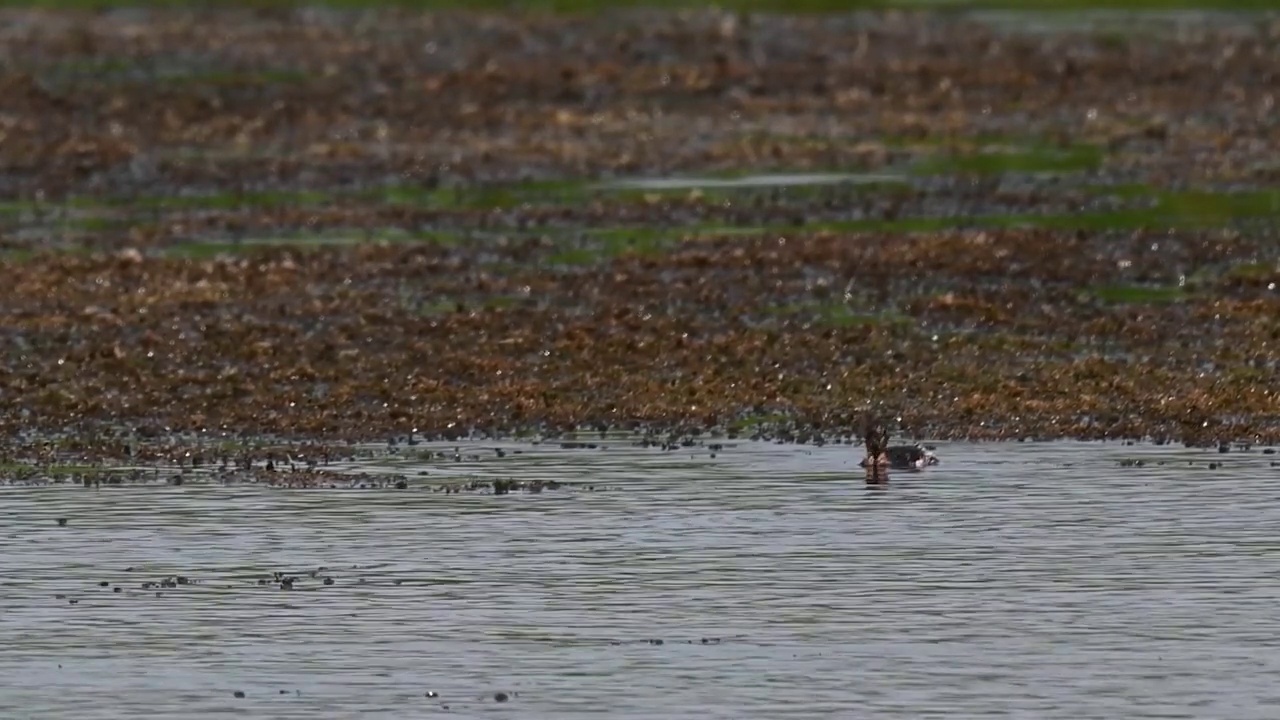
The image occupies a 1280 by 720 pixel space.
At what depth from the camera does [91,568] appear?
1670 cm

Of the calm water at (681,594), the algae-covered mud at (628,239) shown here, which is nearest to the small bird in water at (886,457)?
the calm water at (681,594)

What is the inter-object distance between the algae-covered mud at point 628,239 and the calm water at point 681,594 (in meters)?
1.59

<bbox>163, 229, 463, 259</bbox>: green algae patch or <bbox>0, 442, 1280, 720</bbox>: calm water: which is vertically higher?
<bbox>163, 229, 463, 259</bbox>: green algae patch

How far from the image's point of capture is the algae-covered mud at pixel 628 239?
853 inches

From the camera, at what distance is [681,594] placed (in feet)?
52.1

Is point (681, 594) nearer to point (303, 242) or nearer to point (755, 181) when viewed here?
point (303, 242)

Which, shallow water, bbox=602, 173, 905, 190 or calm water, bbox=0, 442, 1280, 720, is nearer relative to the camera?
calm water, bbox=0, 442, 1280, 720

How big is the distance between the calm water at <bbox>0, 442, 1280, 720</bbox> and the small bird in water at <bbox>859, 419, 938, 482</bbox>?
0.34 ft

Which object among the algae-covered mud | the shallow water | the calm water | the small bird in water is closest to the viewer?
the calm water

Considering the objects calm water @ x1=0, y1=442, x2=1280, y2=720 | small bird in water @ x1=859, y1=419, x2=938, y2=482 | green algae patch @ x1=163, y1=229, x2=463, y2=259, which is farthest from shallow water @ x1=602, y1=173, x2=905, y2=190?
small bird in water @ x1=859, y1=419, x2=938, y2=482

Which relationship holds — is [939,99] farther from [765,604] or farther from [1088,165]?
[765,604]

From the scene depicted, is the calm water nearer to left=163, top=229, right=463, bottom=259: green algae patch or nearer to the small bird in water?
the small bird in water

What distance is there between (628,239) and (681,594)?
13895mm

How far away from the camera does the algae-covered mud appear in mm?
21672
